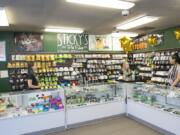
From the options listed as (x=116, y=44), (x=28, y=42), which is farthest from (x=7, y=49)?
(x=116, y=44)

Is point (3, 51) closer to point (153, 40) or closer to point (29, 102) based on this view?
point (29, 102)

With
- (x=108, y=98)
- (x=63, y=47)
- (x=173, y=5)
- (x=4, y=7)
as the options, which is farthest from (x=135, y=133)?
(x=63, y=47)

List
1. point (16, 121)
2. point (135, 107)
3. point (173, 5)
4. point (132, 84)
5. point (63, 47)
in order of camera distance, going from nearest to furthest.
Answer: point (16, 121)
point (173, 5)
point (135, 107)
point (132, 84)
point (63, 47)

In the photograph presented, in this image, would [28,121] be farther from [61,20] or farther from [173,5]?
[173,5]

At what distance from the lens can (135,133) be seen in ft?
13.3

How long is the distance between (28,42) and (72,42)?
6.11 ft

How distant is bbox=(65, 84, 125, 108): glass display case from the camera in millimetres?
4559

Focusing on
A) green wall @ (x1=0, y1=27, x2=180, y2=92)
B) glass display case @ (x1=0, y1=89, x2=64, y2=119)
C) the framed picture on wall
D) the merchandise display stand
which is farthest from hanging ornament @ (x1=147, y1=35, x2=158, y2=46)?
glass display case @ (x1=0, y1=89, x2=64, y2=119)

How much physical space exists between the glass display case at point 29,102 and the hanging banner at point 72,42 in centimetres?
366

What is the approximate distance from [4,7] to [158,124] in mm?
4328

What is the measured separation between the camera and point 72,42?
7930mm

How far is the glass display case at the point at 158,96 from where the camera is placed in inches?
154

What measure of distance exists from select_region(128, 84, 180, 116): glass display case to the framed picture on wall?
433 cm

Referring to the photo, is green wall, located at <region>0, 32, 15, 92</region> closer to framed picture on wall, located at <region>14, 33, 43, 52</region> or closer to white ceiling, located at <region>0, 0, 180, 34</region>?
framed picture on wall, located at <region>14, 33, 43, 52</region>
